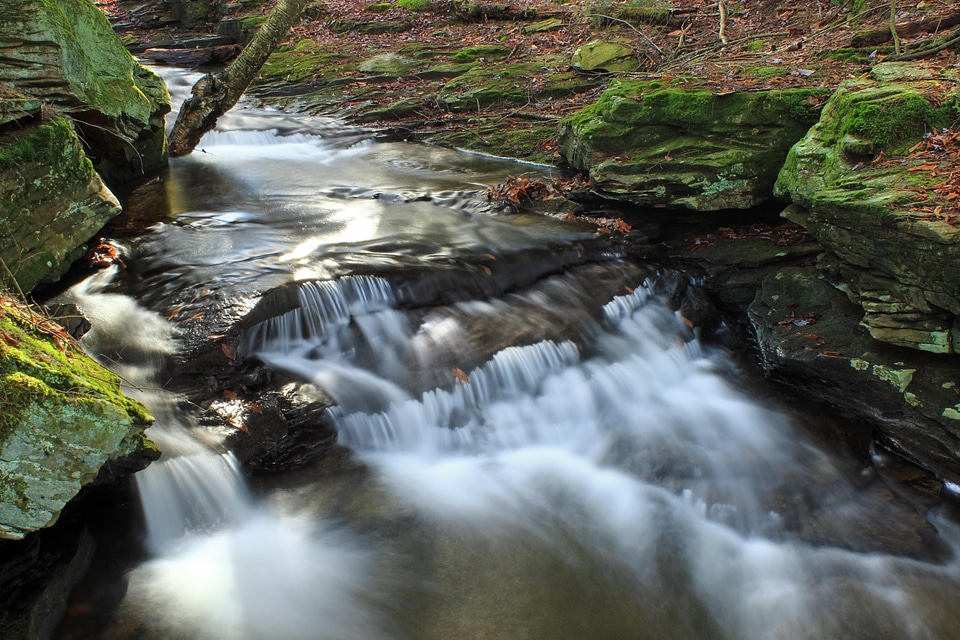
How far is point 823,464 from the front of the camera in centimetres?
542

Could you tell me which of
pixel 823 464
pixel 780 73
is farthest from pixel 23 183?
pixel 780 73

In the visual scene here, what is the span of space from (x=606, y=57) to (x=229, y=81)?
720 centimetres

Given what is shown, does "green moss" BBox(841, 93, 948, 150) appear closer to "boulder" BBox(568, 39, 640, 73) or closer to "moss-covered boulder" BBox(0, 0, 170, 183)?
"boulder" BBox(568, 39, 640, 73)

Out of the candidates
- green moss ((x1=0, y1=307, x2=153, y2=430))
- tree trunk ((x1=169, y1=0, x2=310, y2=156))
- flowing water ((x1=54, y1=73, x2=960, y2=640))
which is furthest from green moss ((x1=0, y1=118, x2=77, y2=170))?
tree trunk ((x1=169, y1=0, x2=310, y2=156))

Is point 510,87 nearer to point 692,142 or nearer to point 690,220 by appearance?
point 692,142

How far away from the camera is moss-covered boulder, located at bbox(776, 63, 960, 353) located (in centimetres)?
500

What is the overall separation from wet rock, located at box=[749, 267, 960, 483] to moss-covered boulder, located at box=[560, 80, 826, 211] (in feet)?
4.02

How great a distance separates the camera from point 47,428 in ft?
10.9

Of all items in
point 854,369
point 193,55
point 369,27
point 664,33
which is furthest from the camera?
point 369,27

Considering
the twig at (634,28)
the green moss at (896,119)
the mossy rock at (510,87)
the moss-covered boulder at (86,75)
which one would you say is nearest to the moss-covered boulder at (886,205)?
the green moss at (896,119)

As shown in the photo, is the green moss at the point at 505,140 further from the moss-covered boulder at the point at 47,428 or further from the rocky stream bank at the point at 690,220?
the moss-covered boulder at the point at 47,428

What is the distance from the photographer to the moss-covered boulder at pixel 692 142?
7391 mm

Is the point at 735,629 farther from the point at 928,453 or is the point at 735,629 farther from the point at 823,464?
the point at 928,453

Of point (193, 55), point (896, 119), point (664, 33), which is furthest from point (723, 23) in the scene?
point (193, 55)
